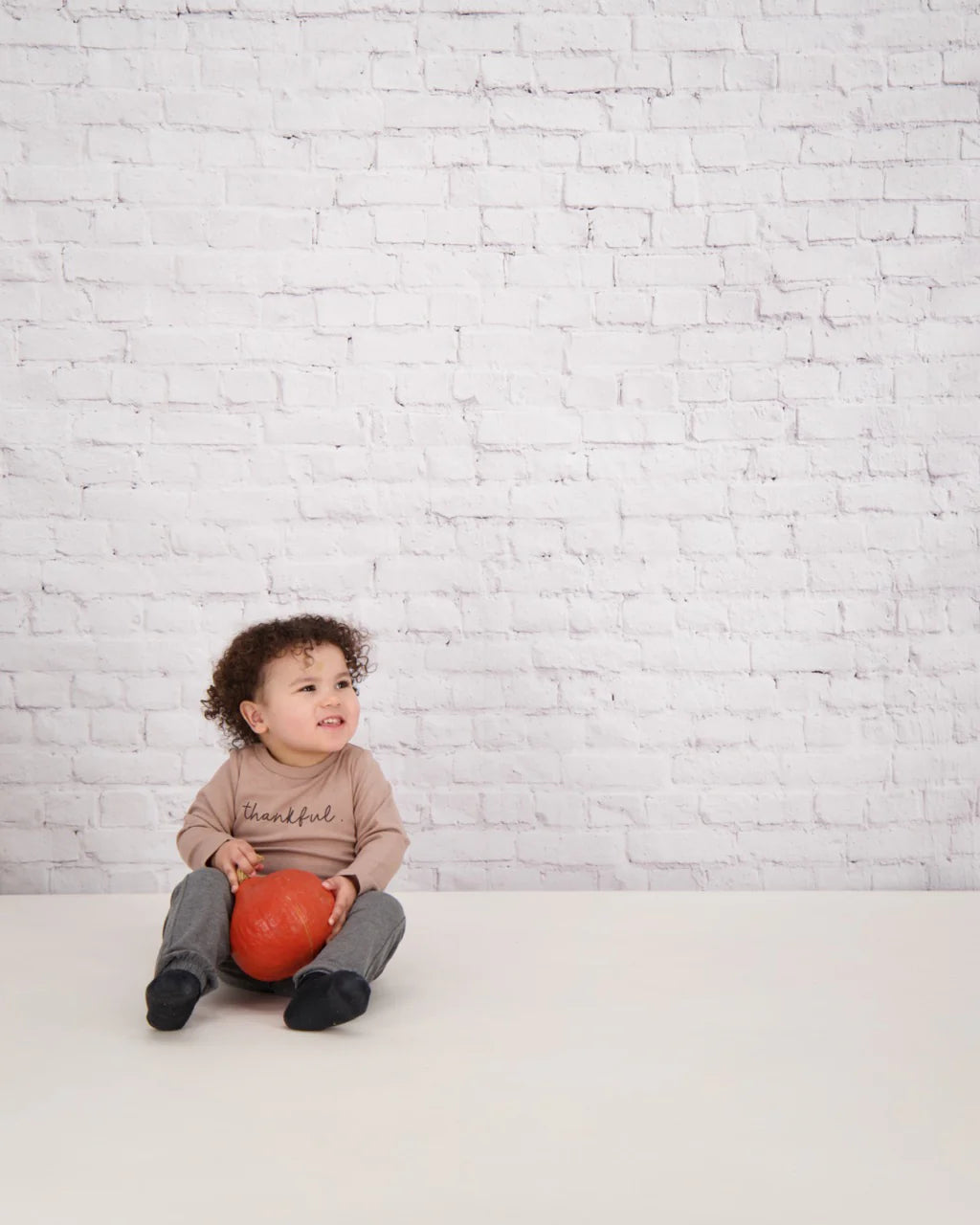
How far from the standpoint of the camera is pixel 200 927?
1971 mm

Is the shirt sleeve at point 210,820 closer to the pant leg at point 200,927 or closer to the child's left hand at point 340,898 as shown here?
the pant leg at point 200,927

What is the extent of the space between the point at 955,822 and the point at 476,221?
73.3 inches

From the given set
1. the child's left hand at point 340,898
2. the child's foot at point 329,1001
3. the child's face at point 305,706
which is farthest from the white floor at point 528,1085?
the child's face at point 305,706

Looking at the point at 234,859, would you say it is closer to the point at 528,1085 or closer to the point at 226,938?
the point at 226,938

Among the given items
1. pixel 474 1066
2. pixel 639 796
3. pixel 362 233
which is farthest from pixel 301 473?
pixel 474 1066

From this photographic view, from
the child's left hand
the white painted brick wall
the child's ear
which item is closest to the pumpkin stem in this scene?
the child's left hand

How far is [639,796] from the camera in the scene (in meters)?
2.94

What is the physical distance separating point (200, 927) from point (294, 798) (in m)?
0.35

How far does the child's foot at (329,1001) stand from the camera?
73.1 inches

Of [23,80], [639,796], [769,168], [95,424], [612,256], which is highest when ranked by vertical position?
[23,80]

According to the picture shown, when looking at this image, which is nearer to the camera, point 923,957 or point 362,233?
point 923,957

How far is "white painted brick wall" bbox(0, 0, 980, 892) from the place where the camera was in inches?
113

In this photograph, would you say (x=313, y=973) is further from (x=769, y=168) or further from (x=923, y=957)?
(x=769, y=168)

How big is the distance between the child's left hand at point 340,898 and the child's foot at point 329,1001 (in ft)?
0.53
